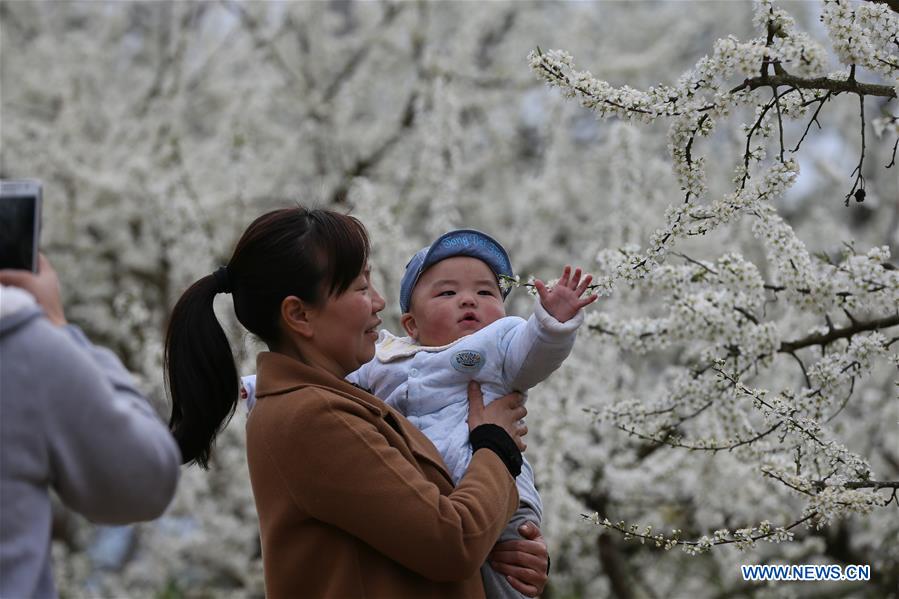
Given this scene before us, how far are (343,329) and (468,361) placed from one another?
285mm

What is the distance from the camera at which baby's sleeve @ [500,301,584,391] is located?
2.05 metres

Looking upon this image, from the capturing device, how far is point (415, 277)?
8.05ft

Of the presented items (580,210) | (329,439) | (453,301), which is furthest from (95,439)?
(580,210)

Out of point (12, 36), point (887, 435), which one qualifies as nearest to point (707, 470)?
point (887, 435)

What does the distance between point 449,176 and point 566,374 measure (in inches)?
53.4

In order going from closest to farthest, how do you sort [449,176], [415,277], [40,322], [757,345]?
[40,322] → [415,277] → [757,345] → [449,176]

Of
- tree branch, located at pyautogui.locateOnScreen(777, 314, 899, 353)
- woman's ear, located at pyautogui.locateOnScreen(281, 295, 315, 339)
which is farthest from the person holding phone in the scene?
tree branch, located at pyautogui.locateOnScreen(777, 314, 899, 353)

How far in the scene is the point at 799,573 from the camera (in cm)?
373

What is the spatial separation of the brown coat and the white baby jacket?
0.67 feet

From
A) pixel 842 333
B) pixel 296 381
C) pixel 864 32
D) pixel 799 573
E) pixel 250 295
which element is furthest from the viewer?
pixel 799 573

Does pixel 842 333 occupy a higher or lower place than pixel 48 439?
higher

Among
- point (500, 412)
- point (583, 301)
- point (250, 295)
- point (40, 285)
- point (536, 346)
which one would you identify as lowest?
point (40, 285)

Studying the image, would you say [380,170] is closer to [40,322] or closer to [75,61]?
[75,61]

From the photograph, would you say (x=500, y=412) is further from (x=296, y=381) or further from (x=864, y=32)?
(x=864, y=32)
